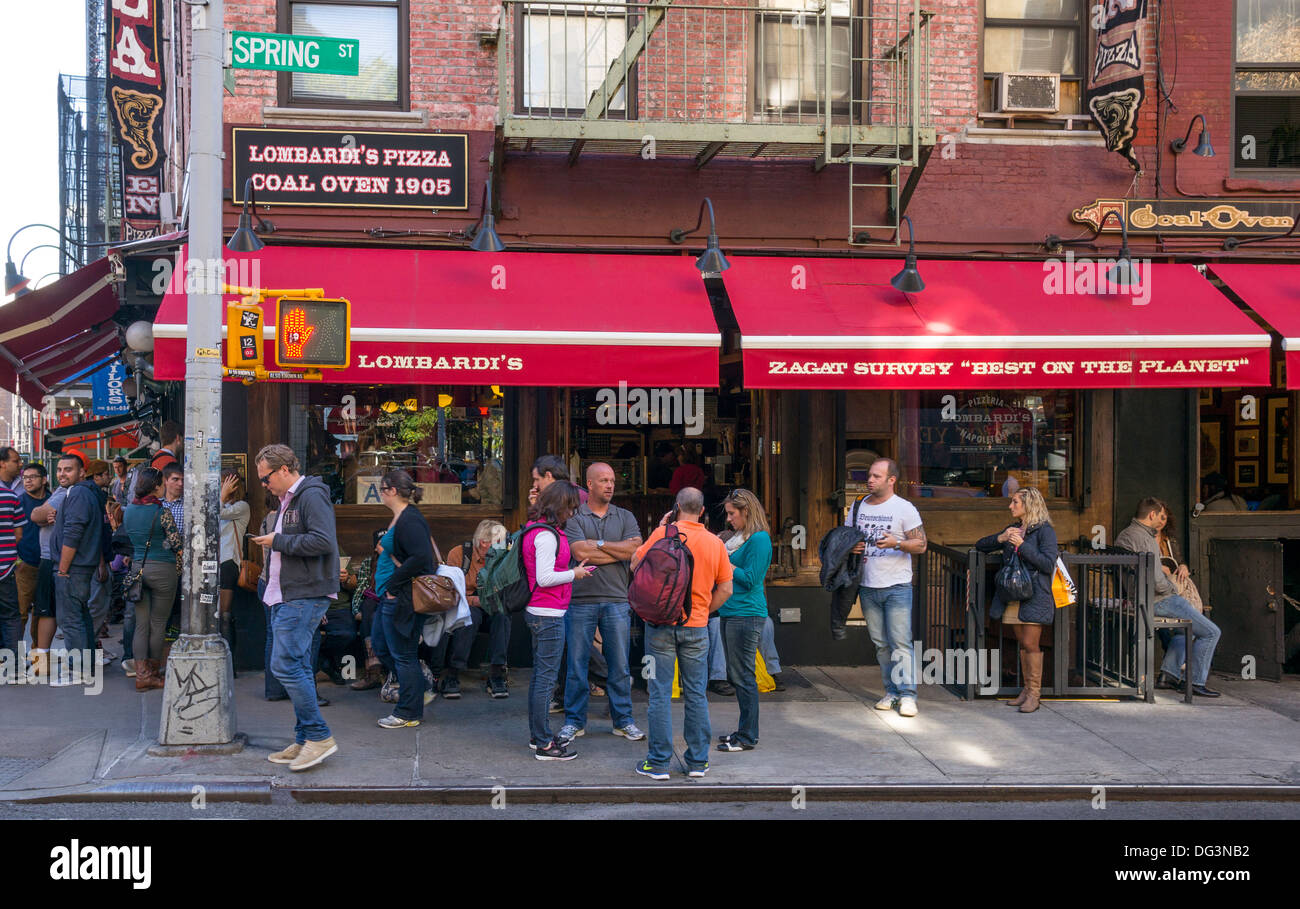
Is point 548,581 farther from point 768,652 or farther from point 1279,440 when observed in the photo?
point 1279,440

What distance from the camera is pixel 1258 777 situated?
7.16 metres

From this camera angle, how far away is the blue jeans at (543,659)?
7.15 metres

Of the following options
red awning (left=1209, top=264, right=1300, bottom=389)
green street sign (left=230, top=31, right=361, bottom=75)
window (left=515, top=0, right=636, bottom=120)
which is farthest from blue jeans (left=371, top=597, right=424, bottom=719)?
red awning (left=1209, top=264, right=1300, bottom=389)

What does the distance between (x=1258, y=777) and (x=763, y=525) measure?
3552 millimetres

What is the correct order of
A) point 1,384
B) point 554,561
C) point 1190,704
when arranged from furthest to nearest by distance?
point 1,384 < point 1190,704 < point 554,561

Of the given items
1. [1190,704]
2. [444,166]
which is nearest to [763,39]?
[444,166]

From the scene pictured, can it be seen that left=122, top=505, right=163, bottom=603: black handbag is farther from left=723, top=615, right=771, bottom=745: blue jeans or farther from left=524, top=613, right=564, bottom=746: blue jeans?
left=723, top=615, right=771, bottom=745: blue jeans

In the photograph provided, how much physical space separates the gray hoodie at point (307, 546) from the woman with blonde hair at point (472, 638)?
2.12 metres

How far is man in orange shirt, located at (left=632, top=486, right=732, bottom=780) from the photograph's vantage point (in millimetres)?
6742

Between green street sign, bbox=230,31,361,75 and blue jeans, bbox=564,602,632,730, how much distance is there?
4.09 m

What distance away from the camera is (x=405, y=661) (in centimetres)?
802

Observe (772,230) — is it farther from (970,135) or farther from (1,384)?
(1,384)

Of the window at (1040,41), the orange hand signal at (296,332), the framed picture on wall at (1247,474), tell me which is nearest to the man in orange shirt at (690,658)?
the orange hand signal at (296,332)
